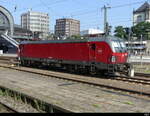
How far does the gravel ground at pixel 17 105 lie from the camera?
8337mm

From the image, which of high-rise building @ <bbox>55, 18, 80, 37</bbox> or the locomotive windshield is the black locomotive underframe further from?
high-rise building @ <bbox>55, 18, 80, 37</bbox>

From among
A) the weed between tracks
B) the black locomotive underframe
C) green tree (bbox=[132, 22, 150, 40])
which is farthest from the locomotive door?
green tree (bbox=[132, 22, 150, 40])

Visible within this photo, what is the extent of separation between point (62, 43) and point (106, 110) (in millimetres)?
14068

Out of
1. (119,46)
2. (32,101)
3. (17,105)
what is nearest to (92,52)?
(119,46)

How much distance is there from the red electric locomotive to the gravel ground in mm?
8961

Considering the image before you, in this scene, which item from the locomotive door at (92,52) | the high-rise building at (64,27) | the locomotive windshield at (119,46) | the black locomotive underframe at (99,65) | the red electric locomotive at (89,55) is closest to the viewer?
the black locomotive underframe at (99,65)

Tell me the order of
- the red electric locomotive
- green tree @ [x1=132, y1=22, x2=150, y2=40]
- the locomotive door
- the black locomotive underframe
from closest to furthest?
1. the black locomotive underframe
2. the red electric locomotive
3. the locomotive door
4. green tree @ [x1=132, y1=22, x2=150, y2=40]

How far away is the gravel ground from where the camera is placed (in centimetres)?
834

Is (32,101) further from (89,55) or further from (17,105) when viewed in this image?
(89,55)

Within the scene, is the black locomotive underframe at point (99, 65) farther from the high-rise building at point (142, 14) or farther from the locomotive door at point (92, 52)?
the high-rise building at point (142, 14)

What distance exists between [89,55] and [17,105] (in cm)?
1037

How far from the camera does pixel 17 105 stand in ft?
29.8

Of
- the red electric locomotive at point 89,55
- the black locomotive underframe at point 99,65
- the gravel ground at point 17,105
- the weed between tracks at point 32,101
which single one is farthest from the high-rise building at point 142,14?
the gravel ground at point 17,105

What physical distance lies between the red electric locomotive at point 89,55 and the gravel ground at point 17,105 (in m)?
8.96
